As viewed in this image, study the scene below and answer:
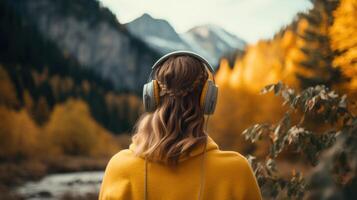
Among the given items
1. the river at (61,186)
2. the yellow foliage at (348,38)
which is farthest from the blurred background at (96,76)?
the yellow foliage at (348,38)

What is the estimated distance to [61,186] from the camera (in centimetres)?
978

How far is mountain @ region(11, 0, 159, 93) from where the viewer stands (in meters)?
11.4

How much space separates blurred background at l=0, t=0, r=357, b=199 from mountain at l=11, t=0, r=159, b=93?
3 centimetres

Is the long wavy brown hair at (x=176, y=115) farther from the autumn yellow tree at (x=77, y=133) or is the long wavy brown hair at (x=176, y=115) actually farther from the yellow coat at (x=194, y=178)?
the autumn yellow tree at (x=77, y=133)

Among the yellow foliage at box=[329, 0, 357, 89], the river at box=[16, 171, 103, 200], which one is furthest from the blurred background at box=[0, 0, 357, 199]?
the yellow foliage at box=[329, 0, 357, 89]

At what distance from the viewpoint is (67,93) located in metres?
11.5

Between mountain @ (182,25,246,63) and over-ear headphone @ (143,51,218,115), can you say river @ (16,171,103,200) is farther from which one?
over-ear headphone @ (143,51,218,115)

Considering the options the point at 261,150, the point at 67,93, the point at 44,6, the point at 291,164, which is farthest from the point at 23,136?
the point at 291,164

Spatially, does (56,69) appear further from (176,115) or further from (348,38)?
(176,115)

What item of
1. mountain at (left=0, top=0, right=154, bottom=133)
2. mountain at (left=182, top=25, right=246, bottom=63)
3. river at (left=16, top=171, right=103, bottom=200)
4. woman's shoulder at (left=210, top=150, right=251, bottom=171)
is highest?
woman's shoulder at (left=210, top=150, right=251, bottom=171)

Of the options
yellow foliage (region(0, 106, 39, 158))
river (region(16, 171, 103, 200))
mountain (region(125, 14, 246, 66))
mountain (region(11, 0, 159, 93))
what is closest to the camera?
mountain (region(125, 14, 246, 66))

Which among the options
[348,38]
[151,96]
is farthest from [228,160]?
[348,38]

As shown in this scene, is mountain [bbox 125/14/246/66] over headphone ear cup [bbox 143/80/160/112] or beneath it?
beneath

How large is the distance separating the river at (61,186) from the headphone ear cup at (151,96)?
8.50m
